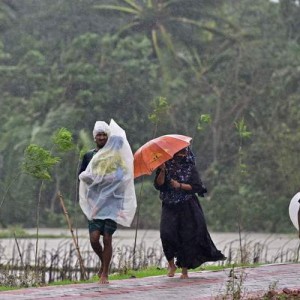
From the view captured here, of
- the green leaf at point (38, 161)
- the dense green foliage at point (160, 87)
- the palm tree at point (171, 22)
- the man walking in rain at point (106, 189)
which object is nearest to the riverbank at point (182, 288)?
the man walking in rain at point (106, 189)

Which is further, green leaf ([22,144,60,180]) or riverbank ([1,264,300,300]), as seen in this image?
green leaf ([22,144,60,180])

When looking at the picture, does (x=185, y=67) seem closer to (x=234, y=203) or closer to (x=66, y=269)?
(x=234, y=203)

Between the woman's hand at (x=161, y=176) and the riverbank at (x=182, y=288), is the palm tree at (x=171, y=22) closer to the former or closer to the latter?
the woman's hand at (x=161, y=176)

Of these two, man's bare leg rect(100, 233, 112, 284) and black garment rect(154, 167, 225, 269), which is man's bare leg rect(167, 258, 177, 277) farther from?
man's bare leg rect(100, 233, 112, 284)

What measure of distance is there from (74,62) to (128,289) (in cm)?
3004

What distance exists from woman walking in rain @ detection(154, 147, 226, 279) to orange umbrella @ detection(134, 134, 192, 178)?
0.16m

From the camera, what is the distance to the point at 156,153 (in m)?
11.0

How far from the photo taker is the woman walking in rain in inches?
437

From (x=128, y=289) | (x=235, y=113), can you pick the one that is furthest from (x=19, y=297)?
(x=235, y=113)

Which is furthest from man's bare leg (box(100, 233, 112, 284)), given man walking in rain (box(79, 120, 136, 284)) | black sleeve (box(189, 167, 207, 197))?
black sleeve (box(189, 167, 207, 197))

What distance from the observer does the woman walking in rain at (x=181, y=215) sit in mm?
11102

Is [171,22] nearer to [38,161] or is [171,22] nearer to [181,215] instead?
[38,161]

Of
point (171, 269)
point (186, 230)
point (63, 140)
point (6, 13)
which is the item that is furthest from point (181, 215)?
point (6, 13)

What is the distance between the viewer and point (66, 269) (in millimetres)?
12844
